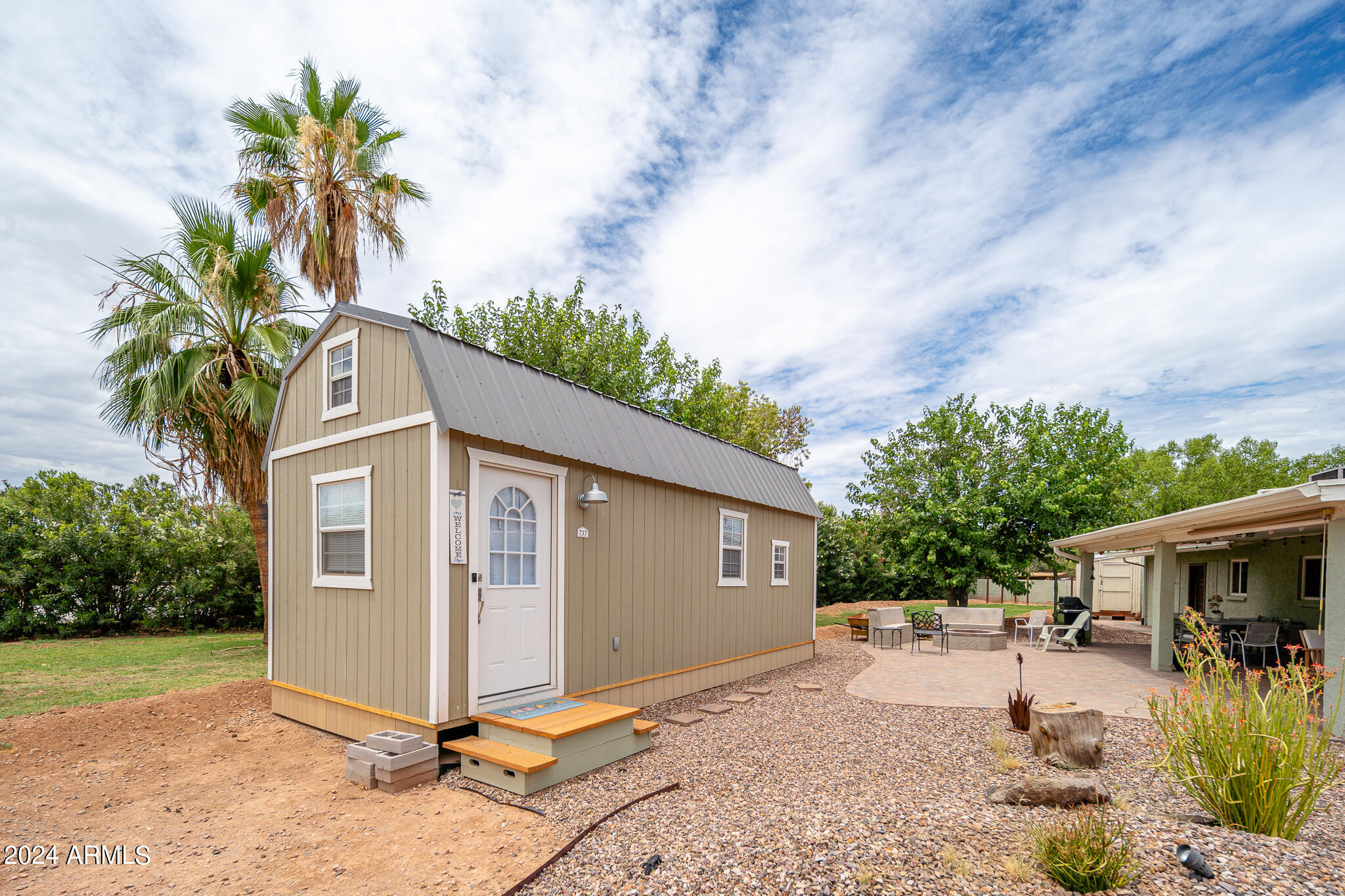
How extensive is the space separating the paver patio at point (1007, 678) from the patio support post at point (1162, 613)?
0.20 meters

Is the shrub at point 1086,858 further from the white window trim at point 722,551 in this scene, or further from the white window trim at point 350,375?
the white window trim at point 350,375

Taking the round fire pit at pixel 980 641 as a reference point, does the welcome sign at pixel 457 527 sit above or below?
above

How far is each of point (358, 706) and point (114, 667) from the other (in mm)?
6817

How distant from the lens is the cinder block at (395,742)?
4.59 metres

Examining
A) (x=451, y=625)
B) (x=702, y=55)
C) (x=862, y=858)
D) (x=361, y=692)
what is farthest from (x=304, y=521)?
(x=702, y=55)

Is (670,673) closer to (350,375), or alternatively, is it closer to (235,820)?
(235,820)

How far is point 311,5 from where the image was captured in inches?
290

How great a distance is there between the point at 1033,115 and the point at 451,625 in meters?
10.2

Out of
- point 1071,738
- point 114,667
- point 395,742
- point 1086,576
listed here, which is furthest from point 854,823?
point 1086,576

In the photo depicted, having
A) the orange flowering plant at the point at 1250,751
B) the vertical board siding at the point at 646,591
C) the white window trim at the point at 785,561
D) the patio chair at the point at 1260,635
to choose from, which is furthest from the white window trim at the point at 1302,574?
the orange flowering plant at the point at 1250,751

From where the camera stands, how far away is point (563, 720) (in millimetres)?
4918

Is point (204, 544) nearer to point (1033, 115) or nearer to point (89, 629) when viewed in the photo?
point (89, 629)

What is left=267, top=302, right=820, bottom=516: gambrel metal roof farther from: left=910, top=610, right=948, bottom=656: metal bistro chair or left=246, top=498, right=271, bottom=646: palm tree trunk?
left=910, top=610, right=948, bottom=656: metal bistro chair

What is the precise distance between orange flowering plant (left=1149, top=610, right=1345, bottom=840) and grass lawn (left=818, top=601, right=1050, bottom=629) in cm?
1265
